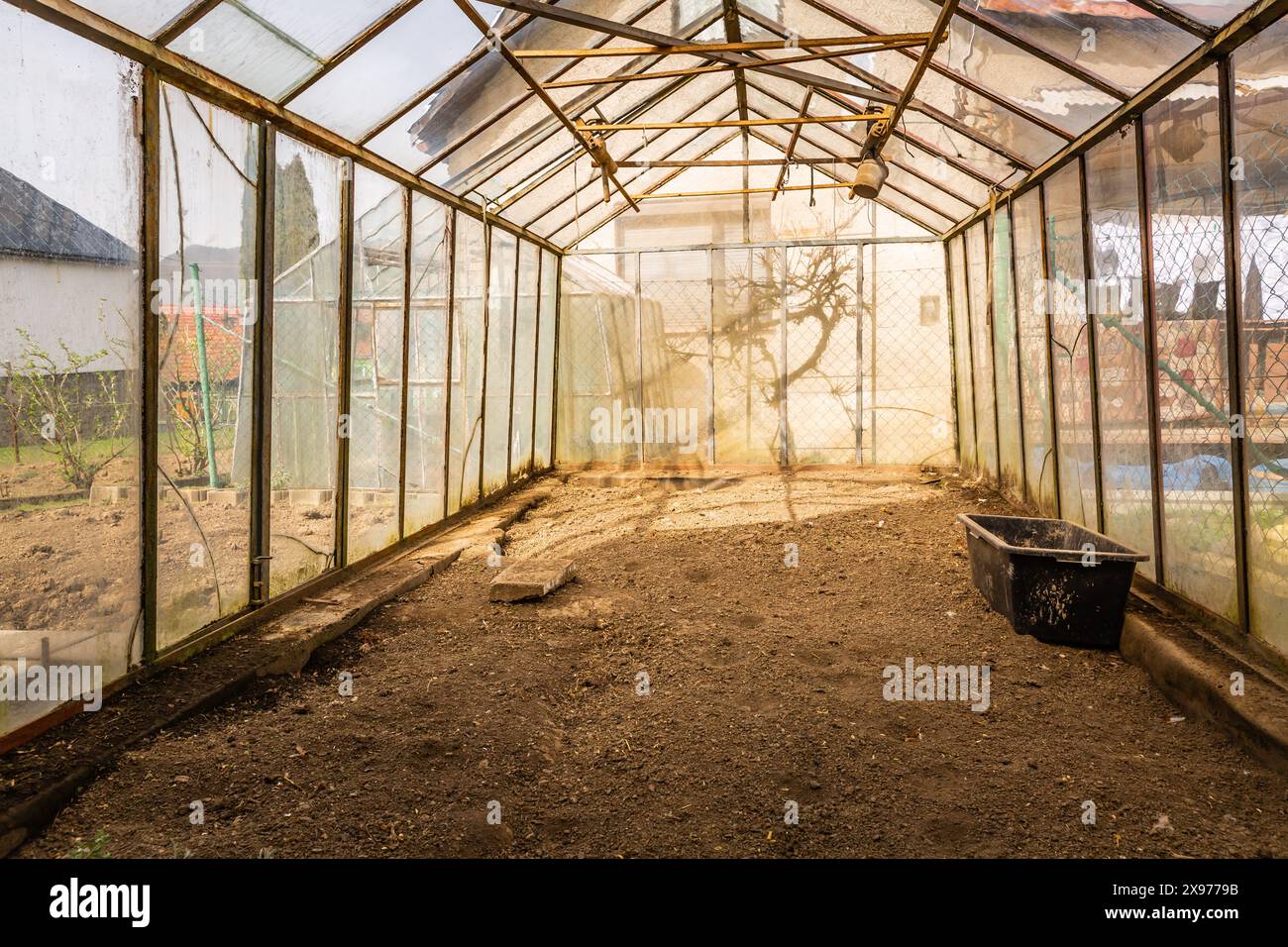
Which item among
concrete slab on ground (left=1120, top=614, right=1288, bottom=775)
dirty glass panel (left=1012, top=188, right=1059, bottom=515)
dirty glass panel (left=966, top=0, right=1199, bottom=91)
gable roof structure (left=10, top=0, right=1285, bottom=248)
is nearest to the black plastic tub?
concrete slab on ground (left=1120, top=614, right=1288, bottom=775)

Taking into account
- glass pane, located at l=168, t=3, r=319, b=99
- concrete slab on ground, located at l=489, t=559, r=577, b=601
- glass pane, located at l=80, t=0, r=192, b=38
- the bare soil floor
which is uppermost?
glass pane, located at l=168, t=3, r=319, b=99

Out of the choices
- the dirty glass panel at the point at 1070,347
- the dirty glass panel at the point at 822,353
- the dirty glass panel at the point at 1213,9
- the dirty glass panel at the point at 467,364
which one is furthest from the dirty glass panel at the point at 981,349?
the dirty glass panel at the point at 467,364

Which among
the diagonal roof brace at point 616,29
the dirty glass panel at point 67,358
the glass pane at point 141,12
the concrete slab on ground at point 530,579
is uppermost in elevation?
the diagonal roof brace at point 616,29

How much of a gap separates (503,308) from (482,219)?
3.02ft

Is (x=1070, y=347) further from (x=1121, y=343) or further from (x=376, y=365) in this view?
(x=376, y=365)

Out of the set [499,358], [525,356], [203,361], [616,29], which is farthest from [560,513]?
[616,29]

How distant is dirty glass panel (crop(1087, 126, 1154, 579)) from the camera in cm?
428

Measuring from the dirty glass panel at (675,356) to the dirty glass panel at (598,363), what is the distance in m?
0.17

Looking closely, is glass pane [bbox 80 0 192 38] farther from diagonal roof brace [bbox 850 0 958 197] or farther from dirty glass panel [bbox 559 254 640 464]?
dirty glass panel [bbox 559 254 640 464]

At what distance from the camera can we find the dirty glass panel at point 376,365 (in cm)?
507

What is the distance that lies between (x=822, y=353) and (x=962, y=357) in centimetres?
154

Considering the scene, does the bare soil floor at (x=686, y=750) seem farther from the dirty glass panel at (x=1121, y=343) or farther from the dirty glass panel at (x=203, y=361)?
the dirty glass panel at (x=1121, y=343)

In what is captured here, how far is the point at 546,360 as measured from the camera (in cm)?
938

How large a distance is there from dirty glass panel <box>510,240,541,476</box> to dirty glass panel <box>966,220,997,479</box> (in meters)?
4.60
